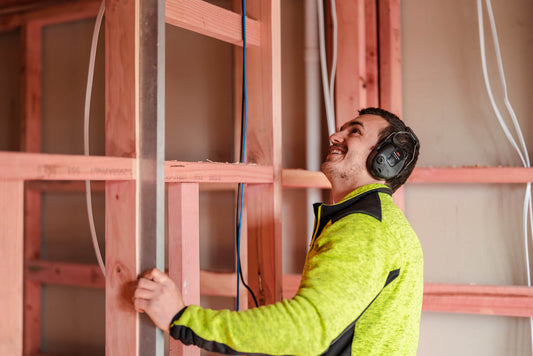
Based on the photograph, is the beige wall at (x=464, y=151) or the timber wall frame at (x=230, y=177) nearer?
the timber wall frame at (x=230, y=177)

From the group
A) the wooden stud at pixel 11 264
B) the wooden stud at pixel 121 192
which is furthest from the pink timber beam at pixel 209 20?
the wooden stud at pixel 11 264

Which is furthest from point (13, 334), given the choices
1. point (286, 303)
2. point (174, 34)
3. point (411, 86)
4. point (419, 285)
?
point (174, 34)

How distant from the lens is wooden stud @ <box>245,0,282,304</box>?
152 cm

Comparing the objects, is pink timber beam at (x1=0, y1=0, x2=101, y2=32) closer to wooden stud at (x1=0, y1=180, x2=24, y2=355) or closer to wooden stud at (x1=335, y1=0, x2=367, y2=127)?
wooden stud at (x1=335, y1=0, x2=367, y2=127)

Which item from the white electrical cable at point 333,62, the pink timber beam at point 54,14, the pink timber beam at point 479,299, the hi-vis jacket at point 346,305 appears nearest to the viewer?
the hi-vis jacket at point 346,305

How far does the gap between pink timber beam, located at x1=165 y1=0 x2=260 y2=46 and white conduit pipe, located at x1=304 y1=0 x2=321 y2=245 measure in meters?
0.77

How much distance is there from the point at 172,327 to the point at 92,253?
2.25 meters

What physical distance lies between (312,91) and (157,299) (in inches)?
58.2

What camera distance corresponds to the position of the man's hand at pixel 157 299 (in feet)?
3.22

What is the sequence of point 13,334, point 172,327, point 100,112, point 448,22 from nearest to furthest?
point 13,334
point 172,327
point 448,22
point 100,112

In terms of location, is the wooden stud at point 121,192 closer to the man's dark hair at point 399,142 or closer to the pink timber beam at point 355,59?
the man's dark hair at point 399,142

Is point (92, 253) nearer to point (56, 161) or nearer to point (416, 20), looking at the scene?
point (416, 20)

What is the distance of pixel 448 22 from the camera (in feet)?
7.23

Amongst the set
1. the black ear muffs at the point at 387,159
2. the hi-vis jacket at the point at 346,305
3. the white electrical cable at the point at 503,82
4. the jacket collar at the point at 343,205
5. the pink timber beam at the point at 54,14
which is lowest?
the hi-vis jacket at the point at 346,305
